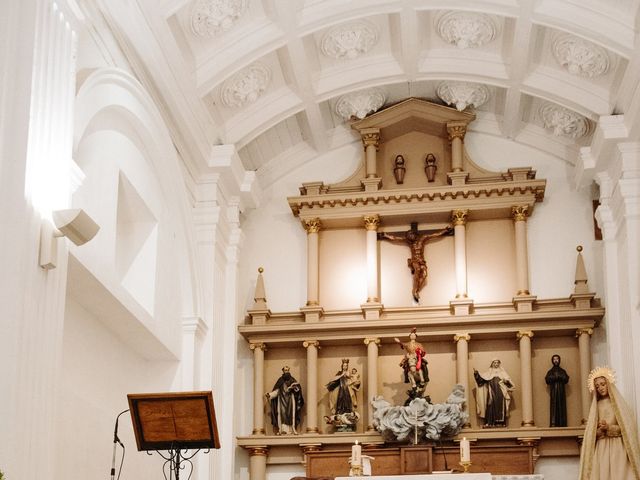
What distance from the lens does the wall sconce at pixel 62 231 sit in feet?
25.9

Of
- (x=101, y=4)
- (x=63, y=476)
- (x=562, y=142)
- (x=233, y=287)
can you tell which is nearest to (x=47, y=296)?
(x=63, y=476)

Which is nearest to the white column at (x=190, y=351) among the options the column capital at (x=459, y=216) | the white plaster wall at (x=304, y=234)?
the white plaster wall at (x=304, y=234)

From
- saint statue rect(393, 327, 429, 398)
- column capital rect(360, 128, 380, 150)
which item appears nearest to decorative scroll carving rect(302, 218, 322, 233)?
column capital rect(360, 128, 380, 150)

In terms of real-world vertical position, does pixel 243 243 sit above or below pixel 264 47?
below

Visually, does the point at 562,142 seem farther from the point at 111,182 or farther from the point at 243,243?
the point at 111,182

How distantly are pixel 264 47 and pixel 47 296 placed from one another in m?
5.76

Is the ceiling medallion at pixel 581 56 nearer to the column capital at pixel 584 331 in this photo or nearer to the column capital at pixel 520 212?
the column capital at pixel 520 212

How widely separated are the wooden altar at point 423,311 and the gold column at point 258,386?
0.06ft

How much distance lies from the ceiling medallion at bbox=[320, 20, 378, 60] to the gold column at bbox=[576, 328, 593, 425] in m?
4.38

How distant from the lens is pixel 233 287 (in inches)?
562

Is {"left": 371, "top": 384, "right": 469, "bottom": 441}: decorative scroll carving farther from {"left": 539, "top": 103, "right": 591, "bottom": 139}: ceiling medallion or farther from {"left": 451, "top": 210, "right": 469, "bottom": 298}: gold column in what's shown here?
{"left": 539, "top": 103, "right": 591, "bottom": 139}: ceiling medallion

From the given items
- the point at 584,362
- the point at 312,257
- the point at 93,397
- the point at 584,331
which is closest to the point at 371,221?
the point at 312,257

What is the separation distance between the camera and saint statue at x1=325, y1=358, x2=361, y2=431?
550 inches

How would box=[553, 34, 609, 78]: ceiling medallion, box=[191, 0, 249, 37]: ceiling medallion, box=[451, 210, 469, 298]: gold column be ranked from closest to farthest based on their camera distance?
1. box=[191, 0, 249, 37]: ceiling medallion
2. box=[553, 34, 609, 78]: ceiling medallion
3. box=[451, 210, 469, 298]: gold column
